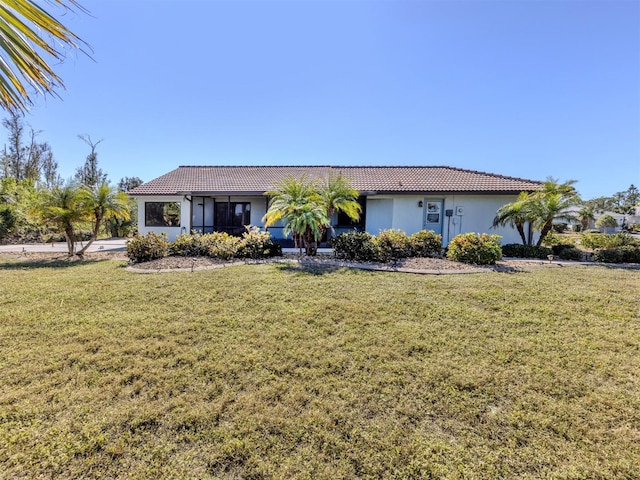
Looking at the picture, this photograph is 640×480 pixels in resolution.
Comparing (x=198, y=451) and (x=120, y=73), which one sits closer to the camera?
(x=198, y=451)

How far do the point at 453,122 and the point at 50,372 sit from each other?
59.3 feet

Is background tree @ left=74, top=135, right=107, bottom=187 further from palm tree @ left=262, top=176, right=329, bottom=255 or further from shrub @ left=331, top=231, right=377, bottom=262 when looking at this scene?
shrub @ left=331, top=231, right=377, bottom=262

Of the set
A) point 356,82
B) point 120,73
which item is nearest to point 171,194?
point 120,73

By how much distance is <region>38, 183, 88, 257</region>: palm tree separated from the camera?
31.3ft

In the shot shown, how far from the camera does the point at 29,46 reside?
169cm

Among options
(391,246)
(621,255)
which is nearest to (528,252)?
(621,255)

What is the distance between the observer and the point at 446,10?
8.57m

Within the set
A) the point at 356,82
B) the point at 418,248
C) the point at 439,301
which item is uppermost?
the point at 356,82

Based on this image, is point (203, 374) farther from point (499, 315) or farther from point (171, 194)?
point (171, 194)

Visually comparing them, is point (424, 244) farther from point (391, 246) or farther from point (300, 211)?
point (300, 211)

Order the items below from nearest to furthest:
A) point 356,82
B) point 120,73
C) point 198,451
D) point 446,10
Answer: point 198,451 → point 446,10 → point 120,73 → point 356,82

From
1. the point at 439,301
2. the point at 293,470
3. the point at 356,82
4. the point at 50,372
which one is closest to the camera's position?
the point at 293,470

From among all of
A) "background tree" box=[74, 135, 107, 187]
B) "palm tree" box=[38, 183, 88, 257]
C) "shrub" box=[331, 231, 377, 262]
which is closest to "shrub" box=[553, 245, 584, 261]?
"shrub" box=[331, 231, 377, 262]

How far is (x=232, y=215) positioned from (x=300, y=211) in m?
8.55
